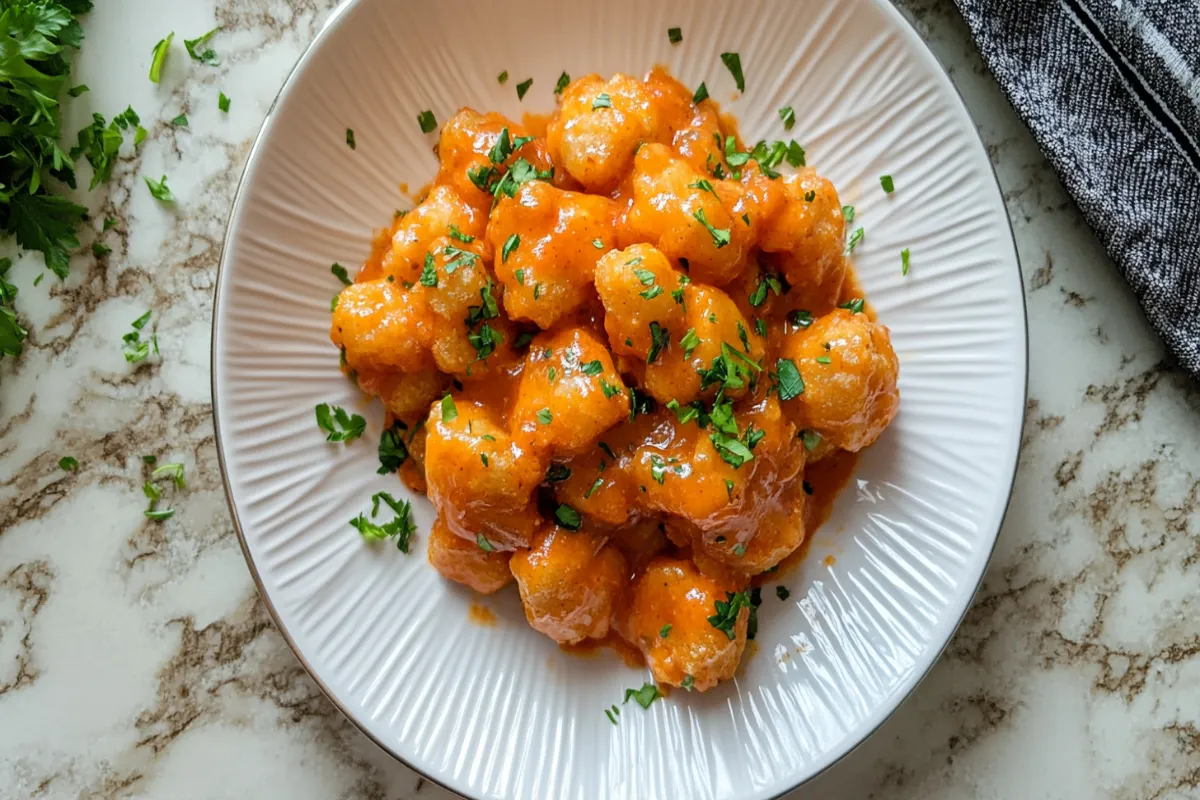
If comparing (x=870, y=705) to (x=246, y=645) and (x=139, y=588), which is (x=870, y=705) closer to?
(x=246, y=645)

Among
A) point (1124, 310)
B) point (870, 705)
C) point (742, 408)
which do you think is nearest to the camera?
point (742, 408)

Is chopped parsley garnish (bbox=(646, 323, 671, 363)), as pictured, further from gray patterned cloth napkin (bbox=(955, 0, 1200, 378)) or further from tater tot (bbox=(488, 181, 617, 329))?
gray patterned cloth napkin (bbox=(955, 0, 1200, 378))

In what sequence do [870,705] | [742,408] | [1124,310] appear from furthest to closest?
[1124,310] < [870,705] < [742,408]

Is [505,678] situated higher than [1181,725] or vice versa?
[505,678]

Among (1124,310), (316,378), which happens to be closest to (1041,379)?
(1124,310)

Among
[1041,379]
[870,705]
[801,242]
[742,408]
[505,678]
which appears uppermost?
[801,242]

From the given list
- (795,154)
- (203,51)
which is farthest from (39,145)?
(795,154)
